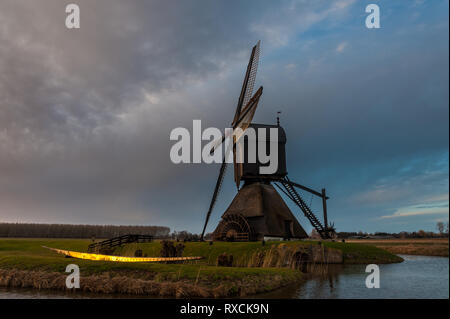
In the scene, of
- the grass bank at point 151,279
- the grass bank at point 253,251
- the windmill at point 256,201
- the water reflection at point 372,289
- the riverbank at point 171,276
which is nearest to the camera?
the water reflection at point 372,289

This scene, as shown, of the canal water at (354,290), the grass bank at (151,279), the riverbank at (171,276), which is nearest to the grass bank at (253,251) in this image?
the riverbank at (171,276)

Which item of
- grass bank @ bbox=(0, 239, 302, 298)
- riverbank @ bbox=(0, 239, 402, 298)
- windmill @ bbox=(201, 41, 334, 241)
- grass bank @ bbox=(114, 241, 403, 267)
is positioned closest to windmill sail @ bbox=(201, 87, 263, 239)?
windmill @ bbox=(201, 41, 334, 241)

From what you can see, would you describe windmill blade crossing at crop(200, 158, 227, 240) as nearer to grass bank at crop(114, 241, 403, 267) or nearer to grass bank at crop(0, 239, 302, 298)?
grass bank at crop(114, 241, 403, 267)

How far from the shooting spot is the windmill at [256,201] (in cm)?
3369

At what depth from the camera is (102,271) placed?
19172 millimetres

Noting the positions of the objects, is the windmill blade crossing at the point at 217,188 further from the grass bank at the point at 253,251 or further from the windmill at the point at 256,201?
the grass bank at the point at 253,251

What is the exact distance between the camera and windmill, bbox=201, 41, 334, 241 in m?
33.7

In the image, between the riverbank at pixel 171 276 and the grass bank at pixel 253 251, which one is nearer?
the riverbank at pixel 171 276

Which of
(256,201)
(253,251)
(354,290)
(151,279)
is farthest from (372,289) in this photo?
(256,201)

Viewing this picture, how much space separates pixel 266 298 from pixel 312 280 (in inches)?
256
